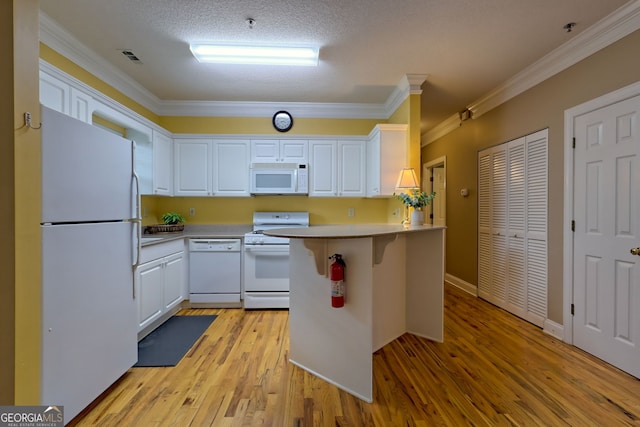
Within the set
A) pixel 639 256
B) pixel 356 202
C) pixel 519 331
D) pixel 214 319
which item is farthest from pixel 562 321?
pixel 214 319

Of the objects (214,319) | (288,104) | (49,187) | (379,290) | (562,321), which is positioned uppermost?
(288,104)

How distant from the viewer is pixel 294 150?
3.84 m

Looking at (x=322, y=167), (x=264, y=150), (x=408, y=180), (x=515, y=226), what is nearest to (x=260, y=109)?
(x=264, y=150)

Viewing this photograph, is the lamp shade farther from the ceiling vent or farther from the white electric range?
the ceiling vent

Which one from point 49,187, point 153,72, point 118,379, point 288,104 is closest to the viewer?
point 49,187

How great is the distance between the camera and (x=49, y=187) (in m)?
1.48

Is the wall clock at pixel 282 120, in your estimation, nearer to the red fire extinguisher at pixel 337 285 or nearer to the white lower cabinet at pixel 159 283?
the white lower cabinet at pixel 159 283

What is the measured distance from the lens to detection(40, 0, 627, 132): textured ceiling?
6.66ft

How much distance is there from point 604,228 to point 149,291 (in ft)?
13.3

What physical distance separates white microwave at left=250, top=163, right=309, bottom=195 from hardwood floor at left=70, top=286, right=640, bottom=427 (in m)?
1.85

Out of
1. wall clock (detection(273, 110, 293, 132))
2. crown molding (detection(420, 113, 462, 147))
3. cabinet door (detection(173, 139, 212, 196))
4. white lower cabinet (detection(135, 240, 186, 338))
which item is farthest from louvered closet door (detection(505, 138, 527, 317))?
white lower cabinet (detection(135, 240, 186, 338))

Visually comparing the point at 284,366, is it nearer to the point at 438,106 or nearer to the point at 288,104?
the point at 288,104

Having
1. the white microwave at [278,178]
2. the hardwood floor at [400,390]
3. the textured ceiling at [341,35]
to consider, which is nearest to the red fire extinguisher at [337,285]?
the hardwood floor at [400,390]

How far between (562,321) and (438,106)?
2.93 meters
